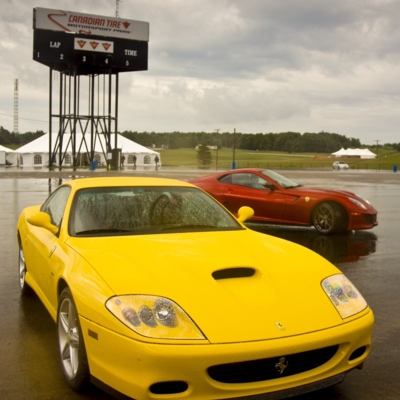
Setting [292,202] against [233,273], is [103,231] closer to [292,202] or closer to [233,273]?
[233,273]

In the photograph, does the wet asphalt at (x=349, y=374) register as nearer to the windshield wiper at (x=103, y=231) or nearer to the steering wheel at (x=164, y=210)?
the windshield wiper at (x=103, y=231)

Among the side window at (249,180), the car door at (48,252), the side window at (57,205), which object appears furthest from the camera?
the side window at (249,180)

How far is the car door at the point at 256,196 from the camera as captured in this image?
431 inches

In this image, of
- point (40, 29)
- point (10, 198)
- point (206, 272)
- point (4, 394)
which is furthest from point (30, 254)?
point (40, 29)

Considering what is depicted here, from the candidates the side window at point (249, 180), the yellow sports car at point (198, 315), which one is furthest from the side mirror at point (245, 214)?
the side window at point (249, 180)

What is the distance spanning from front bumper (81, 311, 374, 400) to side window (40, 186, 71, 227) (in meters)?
1.76

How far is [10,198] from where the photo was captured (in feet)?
57.2

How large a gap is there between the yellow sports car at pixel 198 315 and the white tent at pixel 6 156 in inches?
2741

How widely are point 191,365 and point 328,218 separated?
816 centimetres

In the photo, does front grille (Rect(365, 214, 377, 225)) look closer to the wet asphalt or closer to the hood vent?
the wet asphalt

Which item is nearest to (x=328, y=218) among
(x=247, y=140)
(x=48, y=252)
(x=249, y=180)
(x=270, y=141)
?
(x=249, y=180)

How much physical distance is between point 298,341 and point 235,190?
8719 millimetres

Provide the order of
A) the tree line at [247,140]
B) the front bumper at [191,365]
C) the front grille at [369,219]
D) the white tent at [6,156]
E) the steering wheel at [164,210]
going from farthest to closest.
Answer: the tree line at [247,140] < the white tent at [6,156] < the front grille at [369,219] < the steering wheel at [164,210] < the front bumper at [191,365]

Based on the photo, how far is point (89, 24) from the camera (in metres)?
46.2
